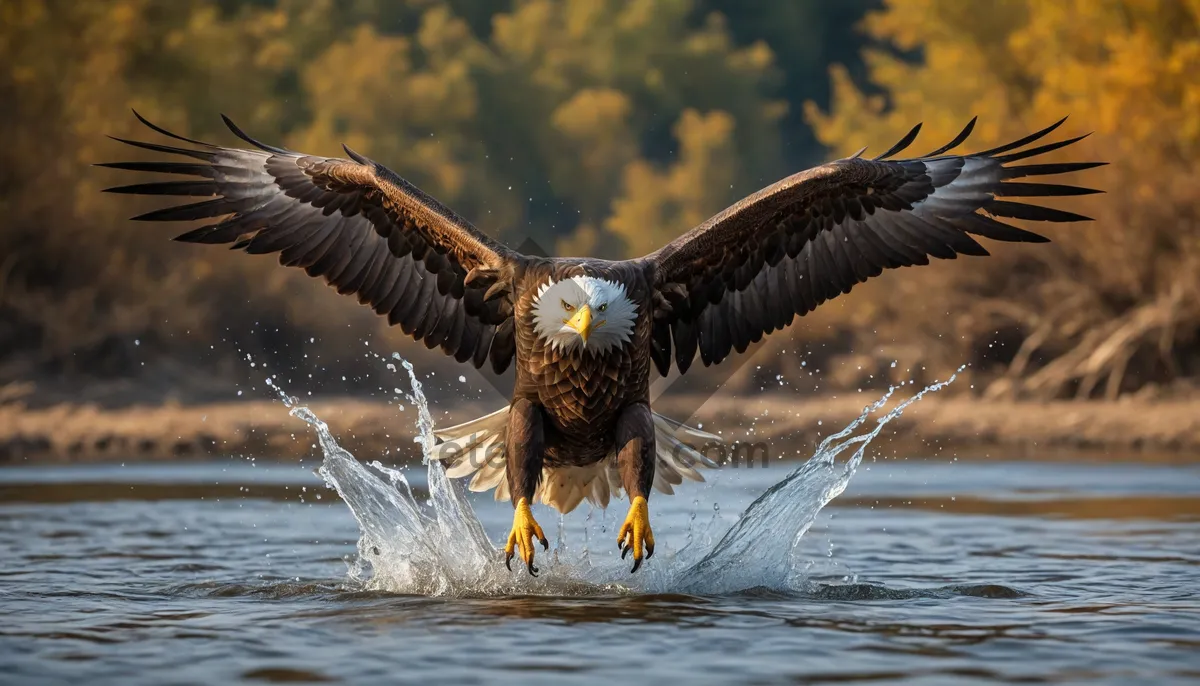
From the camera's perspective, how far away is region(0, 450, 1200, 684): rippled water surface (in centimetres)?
562

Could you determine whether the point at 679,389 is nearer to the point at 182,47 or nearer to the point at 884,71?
the point at 884,71

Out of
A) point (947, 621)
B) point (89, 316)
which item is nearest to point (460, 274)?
point (947, 621)

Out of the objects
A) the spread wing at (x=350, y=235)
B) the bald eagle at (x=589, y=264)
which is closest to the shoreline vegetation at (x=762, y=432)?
the bald eagle at (x=589, y=264)

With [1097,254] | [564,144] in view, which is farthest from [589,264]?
[564,144]

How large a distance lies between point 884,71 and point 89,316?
12233 mm

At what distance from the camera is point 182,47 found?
25484 millimetres

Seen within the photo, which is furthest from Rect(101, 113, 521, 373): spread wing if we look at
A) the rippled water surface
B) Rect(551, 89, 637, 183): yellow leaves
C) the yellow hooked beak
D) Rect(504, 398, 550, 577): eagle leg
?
Rect(551, 89, 637, 183): yellow leaves

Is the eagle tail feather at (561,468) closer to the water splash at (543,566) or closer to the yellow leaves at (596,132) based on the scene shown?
the water splash at (543,566)

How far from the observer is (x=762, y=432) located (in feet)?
59.8

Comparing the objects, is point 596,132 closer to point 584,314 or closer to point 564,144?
point 564,144

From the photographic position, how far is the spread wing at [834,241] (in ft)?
25.3

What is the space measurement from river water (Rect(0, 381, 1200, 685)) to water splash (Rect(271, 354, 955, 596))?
0.04 feet

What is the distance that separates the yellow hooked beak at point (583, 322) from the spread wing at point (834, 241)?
0.84m

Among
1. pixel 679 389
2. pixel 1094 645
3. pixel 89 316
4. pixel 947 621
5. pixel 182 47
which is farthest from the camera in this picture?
pixel 182 47
